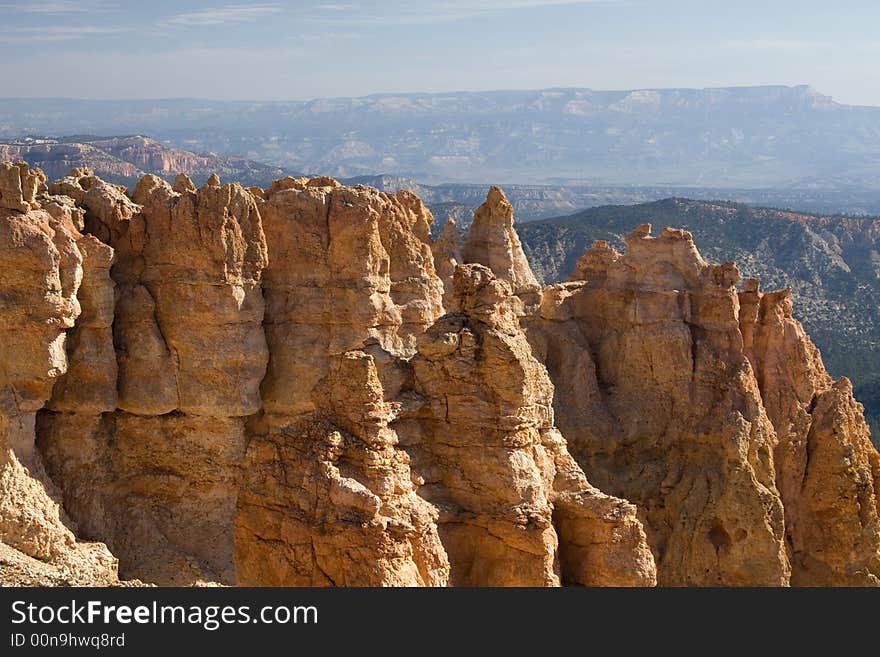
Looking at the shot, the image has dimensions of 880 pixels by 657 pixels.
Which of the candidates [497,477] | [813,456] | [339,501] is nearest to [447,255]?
[813,456]

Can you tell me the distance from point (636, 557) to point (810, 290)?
128m

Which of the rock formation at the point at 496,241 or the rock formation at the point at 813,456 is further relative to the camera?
the rock formation at the point at 496,241

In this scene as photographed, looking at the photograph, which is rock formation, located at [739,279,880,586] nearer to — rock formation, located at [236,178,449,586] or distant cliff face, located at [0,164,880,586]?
distant cliff face, located at [0,164,880,586]

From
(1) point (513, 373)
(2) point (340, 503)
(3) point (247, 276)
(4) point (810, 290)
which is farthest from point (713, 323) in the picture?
(4) point (810, 290)

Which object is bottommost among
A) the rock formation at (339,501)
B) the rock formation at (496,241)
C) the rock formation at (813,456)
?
the rock formation at (813,456)

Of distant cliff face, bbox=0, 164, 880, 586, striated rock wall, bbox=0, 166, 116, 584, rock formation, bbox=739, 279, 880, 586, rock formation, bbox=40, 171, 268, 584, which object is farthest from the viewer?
rock formation, bbox=40, 171, 268, 584

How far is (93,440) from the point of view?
103 feet

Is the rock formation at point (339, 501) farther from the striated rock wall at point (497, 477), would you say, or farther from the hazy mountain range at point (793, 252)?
the hazy mountain range at point (793, 252)

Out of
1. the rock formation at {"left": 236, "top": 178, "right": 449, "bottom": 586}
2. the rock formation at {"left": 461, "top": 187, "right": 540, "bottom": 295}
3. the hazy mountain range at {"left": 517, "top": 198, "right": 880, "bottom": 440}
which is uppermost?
the rock formation at {"left": 461, "top": 187, "right": 540, "bottom": 295}

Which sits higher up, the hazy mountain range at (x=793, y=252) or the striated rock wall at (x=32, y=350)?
the striated rock wall at (x=32, y=350)

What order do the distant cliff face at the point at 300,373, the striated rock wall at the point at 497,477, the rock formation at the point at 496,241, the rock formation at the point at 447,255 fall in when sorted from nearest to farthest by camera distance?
the striated rock wall at the point at 497,477, the distant cliff face at the point at 300,373, the rock formation at the point at 496,241, the rock formation at the point at 447,255

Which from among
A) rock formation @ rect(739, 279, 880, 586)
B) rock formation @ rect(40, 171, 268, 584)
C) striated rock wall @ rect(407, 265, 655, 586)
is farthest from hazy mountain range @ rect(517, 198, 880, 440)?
striated rock wall @ rect(407, 265, 655, 586)

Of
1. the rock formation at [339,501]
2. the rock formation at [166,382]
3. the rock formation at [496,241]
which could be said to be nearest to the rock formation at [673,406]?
the rock formation at [496,241]

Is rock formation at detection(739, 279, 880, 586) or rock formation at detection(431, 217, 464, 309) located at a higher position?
rock formation at detection(431, 217, 464, 309)
